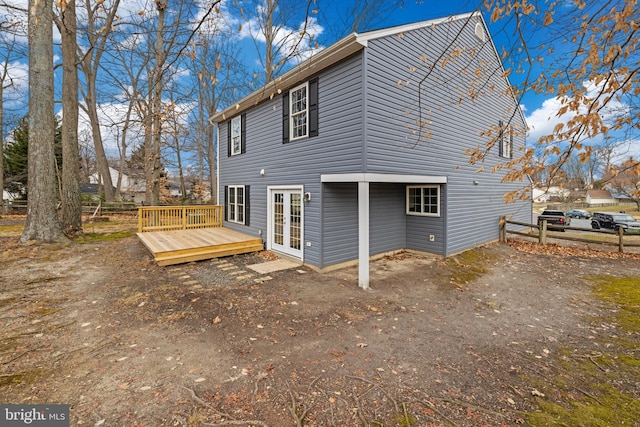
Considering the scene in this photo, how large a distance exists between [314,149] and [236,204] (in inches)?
203

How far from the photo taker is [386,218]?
826 cm

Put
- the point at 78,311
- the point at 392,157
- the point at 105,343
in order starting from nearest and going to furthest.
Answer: the point at 105,343, the point at 78,311, the point at 392,157

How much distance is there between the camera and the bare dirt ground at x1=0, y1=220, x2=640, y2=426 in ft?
7.91

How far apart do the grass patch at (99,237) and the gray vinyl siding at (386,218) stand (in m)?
9.68

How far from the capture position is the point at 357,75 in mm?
6043

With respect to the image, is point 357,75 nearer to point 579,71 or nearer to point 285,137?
point 285,137

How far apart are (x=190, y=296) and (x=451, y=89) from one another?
9023 millimetres

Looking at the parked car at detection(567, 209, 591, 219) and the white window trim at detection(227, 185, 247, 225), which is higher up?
the white window trim at detection(227, 185, 247, 225)

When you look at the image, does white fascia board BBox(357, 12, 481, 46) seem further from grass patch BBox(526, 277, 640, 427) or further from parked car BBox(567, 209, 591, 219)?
parked car BBox(567, 209, 591, 219)

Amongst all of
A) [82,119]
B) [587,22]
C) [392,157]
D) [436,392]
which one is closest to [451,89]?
[392,157]

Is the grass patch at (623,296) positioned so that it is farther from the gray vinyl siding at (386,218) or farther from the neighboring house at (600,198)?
the neighboring house at (600,198)

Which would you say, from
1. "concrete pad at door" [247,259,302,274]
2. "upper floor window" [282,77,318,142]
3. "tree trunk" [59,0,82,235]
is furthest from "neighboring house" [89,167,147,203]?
"concrete pad at door" [247,259,302,274]

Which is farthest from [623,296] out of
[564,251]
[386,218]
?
[386,218]

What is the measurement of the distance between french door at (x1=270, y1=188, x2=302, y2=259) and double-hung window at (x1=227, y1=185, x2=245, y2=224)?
2.30m
